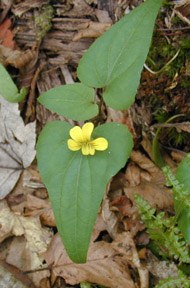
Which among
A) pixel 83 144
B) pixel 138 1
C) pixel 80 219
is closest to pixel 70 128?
pixel 83 144

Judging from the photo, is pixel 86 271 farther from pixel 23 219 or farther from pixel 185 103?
pixel 185 103

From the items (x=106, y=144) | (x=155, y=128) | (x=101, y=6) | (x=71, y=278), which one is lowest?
(x=71, y=278)

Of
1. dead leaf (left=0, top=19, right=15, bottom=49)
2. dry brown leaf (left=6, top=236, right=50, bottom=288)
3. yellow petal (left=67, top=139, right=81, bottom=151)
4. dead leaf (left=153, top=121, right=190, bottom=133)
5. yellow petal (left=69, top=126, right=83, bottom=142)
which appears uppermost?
dead leaf (left=0, top=19, right=15, bottom=49)

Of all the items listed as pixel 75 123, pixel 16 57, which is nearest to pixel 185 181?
pixel 75 123

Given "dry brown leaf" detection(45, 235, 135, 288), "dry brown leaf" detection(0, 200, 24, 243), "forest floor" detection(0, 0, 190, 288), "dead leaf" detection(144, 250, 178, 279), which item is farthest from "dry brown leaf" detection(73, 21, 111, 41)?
"dead leaf" detection(144, 250, 178, 279)

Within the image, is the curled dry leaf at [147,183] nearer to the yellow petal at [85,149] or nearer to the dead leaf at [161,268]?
the dead leaf at [161,268]

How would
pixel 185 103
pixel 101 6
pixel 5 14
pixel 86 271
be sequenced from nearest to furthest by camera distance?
pixel 86 271 → pixel 185 103 → pixel 101 6 → pixel 5 14

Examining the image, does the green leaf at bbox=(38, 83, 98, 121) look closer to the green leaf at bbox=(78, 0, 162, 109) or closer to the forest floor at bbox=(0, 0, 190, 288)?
the green leaf at bbox=(78, 0, 162, 109)

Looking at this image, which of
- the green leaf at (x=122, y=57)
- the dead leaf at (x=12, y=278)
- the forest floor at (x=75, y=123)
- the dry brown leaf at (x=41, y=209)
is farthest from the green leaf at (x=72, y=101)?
the dead leaf at (x=12, y=278)
